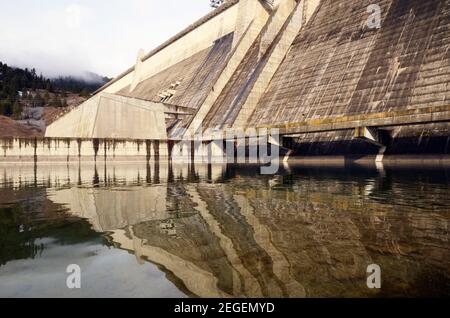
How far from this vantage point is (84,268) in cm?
348

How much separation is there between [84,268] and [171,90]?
4326 centimetres

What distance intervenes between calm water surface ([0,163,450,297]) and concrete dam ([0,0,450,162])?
37.9ft

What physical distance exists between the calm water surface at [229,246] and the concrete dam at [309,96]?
11550 millimetres

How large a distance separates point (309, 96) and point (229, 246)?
2140cm

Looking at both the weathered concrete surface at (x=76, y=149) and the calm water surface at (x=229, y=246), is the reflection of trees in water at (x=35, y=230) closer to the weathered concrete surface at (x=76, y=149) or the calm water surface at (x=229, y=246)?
the calm water surface at (x=229, y=246)

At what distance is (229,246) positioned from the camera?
4180 millimetres

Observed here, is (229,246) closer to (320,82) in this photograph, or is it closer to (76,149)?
(320,82)

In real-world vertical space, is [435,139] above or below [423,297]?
above

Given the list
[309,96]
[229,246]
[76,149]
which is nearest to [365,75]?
[309,96]

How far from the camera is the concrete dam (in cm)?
1789

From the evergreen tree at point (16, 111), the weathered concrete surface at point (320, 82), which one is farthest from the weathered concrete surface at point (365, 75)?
the evergreen tree at point (16, 111)
